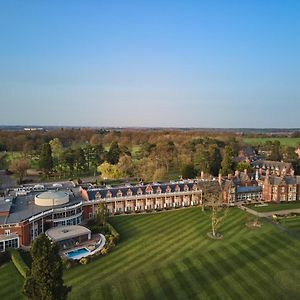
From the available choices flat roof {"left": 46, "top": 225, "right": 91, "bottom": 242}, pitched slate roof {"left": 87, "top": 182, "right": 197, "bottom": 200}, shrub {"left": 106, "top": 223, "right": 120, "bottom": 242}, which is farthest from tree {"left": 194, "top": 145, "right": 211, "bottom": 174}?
flat roof {"left": 46, "top": 225, "right": 91, "bottom": 242}

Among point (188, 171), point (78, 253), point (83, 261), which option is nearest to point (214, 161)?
point (188, 171)

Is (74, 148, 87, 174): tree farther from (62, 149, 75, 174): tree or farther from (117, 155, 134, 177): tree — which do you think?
(117, 155, 134, 177): tree

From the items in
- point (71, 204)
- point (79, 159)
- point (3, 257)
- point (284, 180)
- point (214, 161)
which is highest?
point (79, 159)

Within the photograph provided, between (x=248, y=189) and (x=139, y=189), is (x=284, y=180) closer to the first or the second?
(x=248, y=189)

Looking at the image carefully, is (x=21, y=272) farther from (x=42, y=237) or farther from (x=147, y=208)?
(x=147, y=208)

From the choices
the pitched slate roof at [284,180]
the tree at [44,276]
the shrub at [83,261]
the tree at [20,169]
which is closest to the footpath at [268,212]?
the pitched slate roof at [284,180]

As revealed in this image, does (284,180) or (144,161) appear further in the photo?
(144,161)

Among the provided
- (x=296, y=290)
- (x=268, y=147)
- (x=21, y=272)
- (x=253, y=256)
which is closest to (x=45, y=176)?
(x=21, y=272)

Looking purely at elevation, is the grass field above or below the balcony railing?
below
